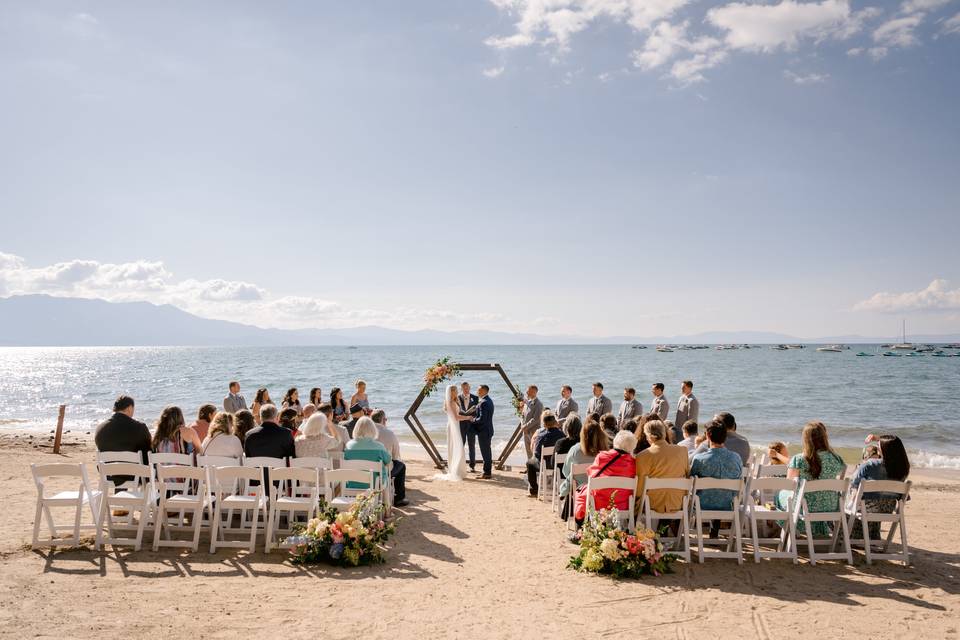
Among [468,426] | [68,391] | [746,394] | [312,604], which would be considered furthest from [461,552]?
[68,391]

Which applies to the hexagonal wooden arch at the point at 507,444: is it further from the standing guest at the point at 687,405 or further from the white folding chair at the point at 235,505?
the white folding chair at the point at 235,505

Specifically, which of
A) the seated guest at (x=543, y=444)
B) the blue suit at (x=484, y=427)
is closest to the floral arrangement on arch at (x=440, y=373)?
the blue suit at (x=484, y=427)

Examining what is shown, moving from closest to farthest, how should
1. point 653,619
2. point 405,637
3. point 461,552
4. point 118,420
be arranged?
1. point 405,637
2. point 653,619
3. point 461,552
4. point 118,420

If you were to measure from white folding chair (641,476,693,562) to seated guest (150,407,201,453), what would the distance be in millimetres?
5687

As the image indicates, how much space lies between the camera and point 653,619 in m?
5.01

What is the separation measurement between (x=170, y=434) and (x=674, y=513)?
239 inches

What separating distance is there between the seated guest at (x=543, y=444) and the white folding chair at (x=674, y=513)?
338cm

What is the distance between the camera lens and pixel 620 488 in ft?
21.1

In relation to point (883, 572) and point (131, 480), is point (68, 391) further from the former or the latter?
point (883, 572)

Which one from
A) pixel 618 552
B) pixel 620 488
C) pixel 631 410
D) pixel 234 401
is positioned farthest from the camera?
pixel 234 401

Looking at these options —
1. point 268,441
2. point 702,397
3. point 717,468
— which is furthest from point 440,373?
point 702,397

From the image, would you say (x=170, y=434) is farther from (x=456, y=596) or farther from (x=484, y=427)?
(x=484, y=427)

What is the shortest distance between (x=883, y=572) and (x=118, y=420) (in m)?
8.83

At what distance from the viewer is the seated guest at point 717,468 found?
21.6 ft
